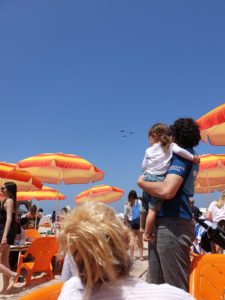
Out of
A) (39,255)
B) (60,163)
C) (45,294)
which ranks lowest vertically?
(39,255)

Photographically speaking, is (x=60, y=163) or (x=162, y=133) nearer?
(x=162, y=133)

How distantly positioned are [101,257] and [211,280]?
115cm

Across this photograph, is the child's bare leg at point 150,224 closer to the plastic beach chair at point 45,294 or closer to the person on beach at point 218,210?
the plastic beach chair at point 45,294

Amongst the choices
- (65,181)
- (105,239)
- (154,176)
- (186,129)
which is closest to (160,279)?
(154,176)

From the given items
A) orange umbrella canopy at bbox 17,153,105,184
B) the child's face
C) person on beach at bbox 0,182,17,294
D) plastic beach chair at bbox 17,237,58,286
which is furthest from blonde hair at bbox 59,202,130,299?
orange umbrella canopy at bbox 17,153,105,184

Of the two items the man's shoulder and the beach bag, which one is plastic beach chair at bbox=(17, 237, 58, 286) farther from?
the man's shoulder

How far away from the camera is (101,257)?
1.01 metres

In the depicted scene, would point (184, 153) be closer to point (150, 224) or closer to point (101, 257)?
point (150, 224)

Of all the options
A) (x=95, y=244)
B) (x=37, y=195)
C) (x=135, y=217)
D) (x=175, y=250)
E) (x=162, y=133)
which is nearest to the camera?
(x=95, y=244)

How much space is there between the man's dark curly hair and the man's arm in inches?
12.4

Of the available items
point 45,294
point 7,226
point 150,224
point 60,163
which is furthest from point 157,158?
point 60,163

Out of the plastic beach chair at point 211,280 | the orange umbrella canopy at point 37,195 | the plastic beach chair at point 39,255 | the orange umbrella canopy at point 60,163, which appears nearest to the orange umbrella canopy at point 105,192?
the orange umbrella canopy at point 37,195

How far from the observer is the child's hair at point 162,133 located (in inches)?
90.6

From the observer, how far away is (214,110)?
424 centimetres
